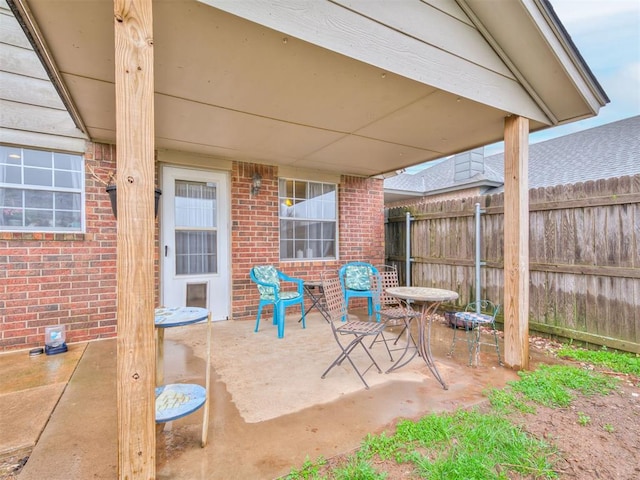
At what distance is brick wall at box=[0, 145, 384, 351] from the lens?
3297 mm

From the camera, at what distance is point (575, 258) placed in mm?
3645

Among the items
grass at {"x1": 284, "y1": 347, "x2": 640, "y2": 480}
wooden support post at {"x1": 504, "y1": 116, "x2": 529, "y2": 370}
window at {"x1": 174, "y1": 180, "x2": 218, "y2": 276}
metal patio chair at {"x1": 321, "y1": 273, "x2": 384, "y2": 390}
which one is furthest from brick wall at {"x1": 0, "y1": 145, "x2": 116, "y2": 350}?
wooden support post at {"x1": 504, "y1": 116, "x2": 529, "y2": 370}

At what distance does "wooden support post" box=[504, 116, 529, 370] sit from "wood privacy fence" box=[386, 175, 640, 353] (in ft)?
4.01

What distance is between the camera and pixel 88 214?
3672 millimetres

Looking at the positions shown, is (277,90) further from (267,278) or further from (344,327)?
(267,278)

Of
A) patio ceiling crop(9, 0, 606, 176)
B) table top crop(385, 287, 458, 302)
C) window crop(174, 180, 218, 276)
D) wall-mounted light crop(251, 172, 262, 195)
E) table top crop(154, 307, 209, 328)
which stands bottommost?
table top crop(385, 287, 458, 302)

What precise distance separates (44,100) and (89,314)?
2433 millimetres

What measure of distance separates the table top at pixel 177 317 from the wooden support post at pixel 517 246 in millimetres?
2738

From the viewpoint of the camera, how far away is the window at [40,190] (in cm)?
329

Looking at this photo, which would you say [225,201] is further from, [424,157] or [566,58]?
[566,58]

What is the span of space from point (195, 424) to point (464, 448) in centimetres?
167

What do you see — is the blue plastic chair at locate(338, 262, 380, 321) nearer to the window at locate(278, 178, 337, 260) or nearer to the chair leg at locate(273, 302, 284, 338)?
the window at locate(278, 178, 337, 260)

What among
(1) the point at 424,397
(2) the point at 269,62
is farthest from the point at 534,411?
(2) the point at 269,62

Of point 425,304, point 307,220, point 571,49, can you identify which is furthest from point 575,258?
point 307,220
